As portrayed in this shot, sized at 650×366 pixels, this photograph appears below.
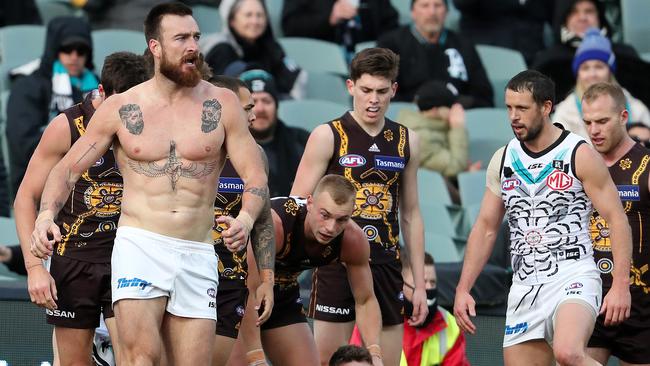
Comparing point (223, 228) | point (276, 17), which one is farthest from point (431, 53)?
point (223, 228)

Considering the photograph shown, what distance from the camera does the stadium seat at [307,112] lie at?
500 inches

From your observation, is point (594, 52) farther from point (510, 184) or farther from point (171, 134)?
point (171, 134)

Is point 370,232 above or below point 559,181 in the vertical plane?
below

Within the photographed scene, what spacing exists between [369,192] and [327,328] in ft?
3.07

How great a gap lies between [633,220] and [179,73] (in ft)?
10.9

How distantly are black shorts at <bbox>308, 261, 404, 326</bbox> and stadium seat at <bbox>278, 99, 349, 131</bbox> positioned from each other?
384 cm

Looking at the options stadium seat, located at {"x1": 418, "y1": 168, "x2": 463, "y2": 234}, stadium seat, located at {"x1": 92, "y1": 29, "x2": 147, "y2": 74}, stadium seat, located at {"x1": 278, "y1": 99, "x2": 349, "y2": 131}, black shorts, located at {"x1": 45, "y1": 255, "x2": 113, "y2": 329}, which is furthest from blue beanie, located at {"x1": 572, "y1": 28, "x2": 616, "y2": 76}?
black shorts, located at {"x1": 45, "y1": 255, "x2": 113, "y2": 329}

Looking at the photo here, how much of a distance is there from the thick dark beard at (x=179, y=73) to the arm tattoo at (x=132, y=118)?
229mm

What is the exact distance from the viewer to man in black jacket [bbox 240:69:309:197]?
11.3 metres

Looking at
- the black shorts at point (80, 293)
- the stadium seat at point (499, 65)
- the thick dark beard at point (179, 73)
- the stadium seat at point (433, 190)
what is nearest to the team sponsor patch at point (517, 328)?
the black shorts at point (80, 293)

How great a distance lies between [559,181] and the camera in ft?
26.4

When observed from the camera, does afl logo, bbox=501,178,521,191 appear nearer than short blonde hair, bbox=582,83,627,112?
Yes

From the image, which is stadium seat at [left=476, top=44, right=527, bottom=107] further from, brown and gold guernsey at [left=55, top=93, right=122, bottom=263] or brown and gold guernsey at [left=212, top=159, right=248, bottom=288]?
brown and gold guernsey at [left=55, top=93, right=122, bottom=263]

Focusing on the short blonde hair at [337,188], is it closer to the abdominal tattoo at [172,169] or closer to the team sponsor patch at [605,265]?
the abdominal tattoo at [172,169]
